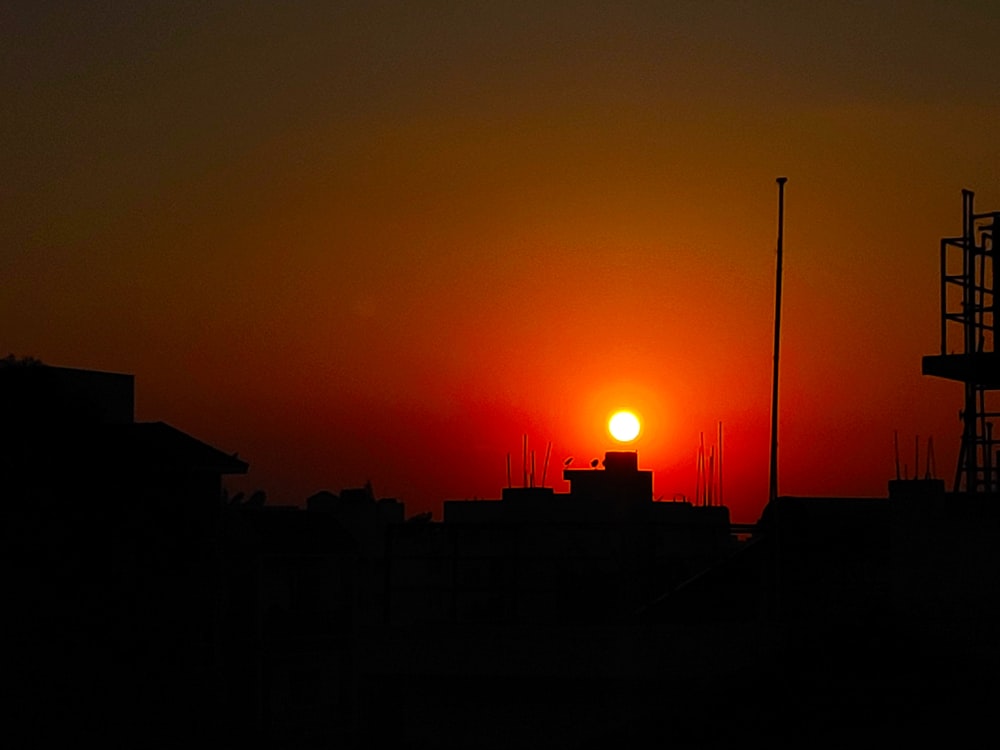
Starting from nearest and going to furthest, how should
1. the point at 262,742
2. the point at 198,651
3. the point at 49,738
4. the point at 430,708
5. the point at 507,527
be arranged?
the point at 507,527
the point at 430,708
the point at 49,738
the point at 198,651
the point at 262,742

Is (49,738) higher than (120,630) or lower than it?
lower

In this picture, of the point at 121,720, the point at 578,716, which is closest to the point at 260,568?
the point at 121,720

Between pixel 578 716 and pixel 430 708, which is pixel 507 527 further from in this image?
pixel 430 708

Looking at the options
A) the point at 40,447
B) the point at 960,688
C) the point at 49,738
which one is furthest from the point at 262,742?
the point at 960,688

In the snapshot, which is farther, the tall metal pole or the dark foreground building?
the dark foreground building

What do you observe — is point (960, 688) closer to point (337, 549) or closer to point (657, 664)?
point (657, 664)

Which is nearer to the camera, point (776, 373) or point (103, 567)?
point (776, 373)

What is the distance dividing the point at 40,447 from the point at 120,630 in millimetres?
5279

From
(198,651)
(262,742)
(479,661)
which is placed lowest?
(262,742)

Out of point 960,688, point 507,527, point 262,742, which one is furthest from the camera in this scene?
point 262,742

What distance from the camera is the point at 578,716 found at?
19891 millimetres

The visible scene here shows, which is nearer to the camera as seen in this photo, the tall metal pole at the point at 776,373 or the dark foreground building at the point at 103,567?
the tall metal pole at the point at 776,373

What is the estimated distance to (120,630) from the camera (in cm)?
3866

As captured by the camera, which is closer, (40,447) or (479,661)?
(479,661)
